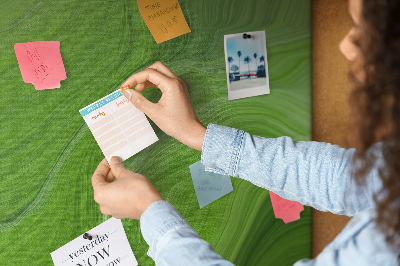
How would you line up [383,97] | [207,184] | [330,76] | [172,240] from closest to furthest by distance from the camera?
[383,97] < [172,240] < [207,184] < [330,76]

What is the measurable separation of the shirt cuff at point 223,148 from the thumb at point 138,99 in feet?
0.45

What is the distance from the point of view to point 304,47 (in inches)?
38.6

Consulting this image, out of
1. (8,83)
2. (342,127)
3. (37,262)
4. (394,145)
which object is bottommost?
(37,262)

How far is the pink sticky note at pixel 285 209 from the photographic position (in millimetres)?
1000

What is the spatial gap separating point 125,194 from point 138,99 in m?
0.20

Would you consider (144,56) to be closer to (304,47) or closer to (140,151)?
(140,151)

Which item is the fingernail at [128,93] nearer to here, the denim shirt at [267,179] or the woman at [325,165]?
the woman at [325,165]

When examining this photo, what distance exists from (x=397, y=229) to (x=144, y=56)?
23.3 inches

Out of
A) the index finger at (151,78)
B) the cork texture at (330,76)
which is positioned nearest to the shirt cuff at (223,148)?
the index finger at (151,78)

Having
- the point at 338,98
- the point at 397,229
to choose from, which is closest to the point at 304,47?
the point at 338,98

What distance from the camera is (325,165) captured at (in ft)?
2.20

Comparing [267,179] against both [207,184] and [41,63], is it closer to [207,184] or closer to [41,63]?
[207,184]

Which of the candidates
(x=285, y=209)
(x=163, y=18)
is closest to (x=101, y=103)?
(x=163, y=18)

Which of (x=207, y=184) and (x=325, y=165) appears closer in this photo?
(x=325, y=165)
